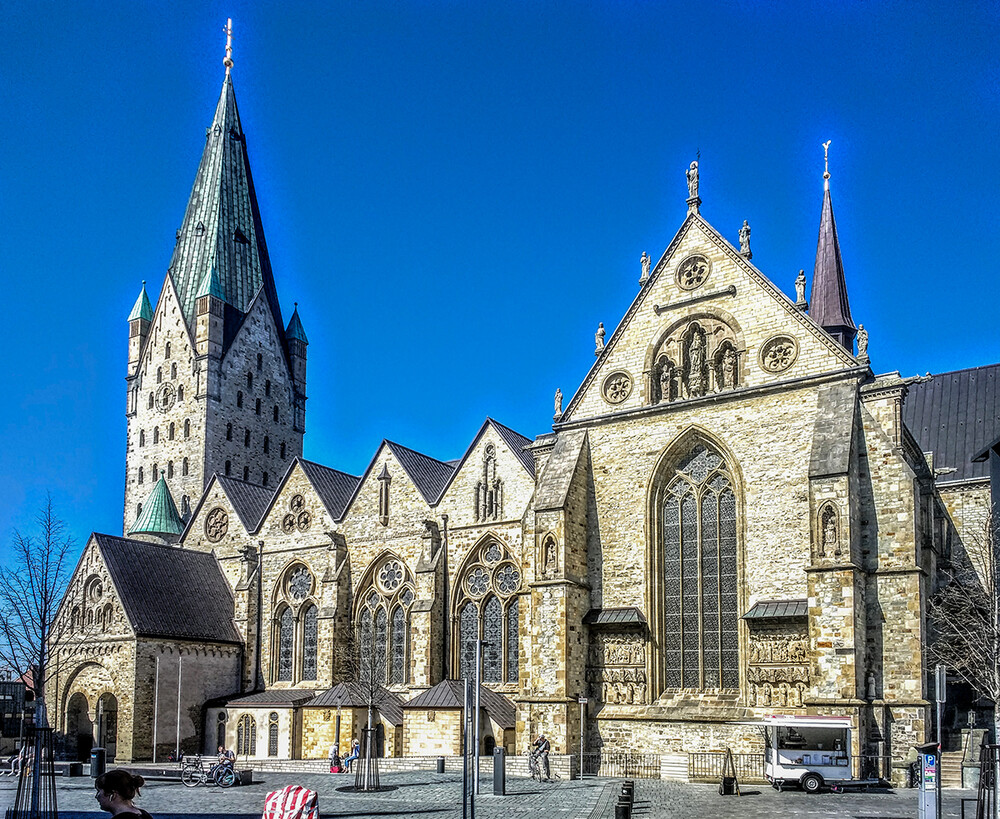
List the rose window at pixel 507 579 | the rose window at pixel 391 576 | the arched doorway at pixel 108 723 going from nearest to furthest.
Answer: the rose window at pixel 507 579, the arched doorway at pixel 108 723, the rose window at pixel 391 576

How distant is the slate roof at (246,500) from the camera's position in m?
49.9

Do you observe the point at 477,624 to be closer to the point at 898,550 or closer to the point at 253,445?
the point at 898,550

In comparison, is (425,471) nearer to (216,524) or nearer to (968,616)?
(216,524)

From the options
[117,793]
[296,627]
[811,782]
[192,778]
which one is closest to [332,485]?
[296,627]

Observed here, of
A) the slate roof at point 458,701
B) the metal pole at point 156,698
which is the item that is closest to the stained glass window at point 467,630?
the slate roof at point 458,701

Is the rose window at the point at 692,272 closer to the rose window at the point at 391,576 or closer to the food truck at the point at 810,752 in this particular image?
the food truck at the point at 810,752

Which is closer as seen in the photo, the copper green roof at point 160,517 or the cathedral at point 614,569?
the cathedral at point 614,569

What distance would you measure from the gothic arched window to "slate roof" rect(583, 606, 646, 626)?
17.0m

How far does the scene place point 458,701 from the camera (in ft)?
124

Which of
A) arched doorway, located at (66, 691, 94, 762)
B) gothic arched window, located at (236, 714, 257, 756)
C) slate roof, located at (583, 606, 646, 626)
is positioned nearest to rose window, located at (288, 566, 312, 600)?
gothic arched window, located at (236, 714, 257, 756)

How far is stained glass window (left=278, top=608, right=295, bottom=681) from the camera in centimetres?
4616

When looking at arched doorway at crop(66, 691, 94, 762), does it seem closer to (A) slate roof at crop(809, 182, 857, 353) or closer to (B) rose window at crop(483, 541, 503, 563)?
(B) rose window at crop(483, 541, 503, 563)

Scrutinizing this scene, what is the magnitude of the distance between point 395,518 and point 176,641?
10084mm

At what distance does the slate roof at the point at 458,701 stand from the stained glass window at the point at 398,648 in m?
3.10
